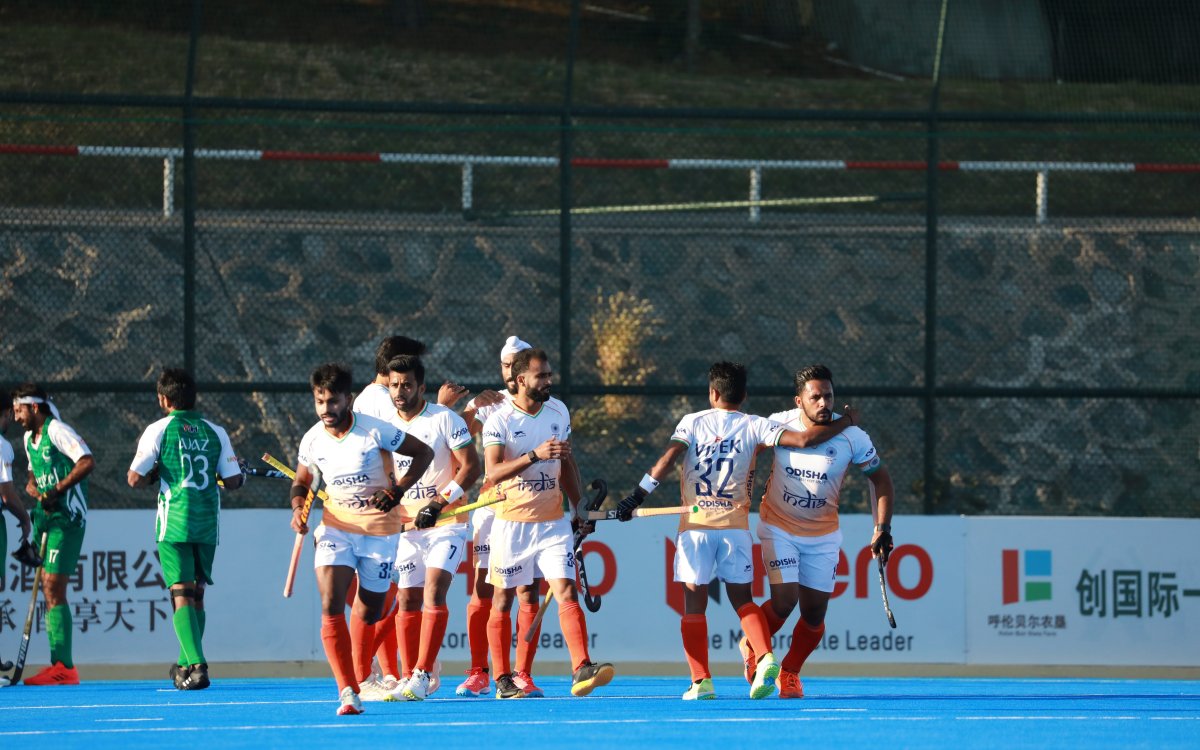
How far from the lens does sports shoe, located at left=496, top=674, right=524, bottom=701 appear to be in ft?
36.1

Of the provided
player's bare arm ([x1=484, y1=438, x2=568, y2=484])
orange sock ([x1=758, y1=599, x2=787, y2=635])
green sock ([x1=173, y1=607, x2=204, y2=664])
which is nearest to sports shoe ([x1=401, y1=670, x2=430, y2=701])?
player's bare arm ([x1=484, y1=438, x2=568, y2=484])

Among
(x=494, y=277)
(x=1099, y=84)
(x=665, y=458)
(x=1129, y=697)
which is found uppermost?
(x=1099, y=84)

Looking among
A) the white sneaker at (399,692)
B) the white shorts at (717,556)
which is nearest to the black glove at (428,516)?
the white sneaker at (399,692)

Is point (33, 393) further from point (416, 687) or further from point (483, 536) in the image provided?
point (416, 687)

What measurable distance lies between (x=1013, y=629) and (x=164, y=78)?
886cm

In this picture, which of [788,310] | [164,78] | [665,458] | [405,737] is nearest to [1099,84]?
[788,310]

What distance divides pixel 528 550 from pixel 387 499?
4.43ft

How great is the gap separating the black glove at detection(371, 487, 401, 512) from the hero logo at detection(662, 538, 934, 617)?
4.51 m

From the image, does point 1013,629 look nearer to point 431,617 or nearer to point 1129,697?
point 1129,697

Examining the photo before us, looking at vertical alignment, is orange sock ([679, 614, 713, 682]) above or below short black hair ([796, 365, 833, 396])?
below

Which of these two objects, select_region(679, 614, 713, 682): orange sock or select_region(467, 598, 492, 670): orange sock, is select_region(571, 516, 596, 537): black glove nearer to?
select_region(679, 614, 713, 682): orange sock

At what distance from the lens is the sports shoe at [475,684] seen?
11.5 meters

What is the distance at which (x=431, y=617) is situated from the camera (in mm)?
10648

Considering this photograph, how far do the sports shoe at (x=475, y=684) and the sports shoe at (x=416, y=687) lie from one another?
2.33 feet
